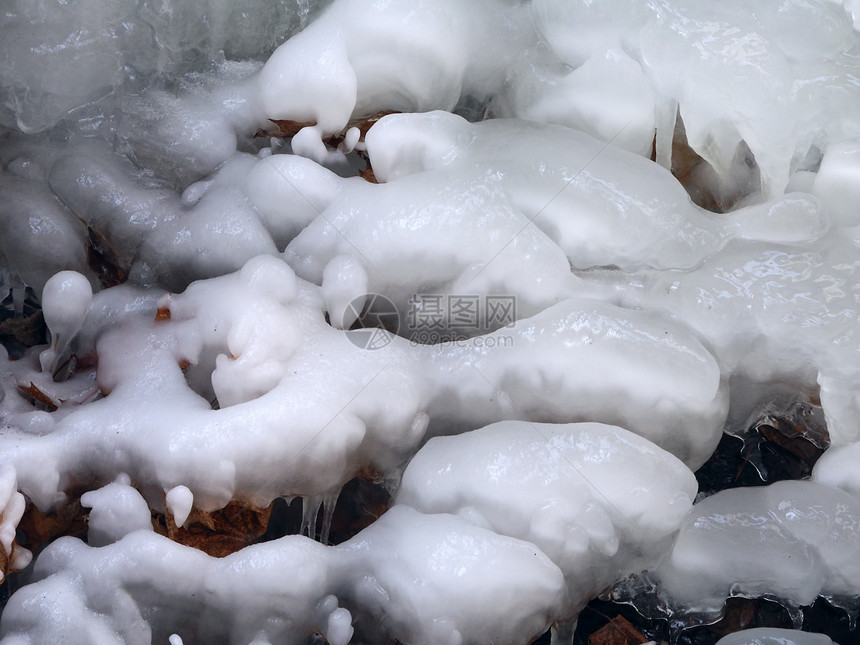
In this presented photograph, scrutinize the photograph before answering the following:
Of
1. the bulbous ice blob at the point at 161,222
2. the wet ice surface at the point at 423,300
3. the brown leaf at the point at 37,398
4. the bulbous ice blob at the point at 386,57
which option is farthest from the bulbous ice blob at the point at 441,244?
the brown leaf at the point at 37,398

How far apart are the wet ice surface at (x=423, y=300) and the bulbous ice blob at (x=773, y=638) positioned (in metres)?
0.01

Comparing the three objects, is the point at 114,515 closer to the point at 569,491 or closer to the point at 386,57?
the point at 569,491

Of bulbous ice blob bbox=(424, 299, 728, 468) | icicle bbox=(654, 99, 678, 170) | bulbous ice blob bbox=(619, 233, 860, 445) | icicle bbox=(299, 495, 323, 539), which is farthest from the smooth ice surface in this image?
icicle bbox=(654, 99, 678, 170)

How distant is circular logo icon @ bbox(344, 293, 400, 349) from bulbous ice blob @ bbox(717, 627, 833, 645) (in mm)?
732

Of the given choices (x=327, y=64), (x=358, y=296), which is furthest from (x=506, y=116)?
(x=358, y=296)

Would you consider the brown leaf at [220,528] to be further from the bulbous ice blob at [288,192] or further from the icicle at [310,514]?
the bulbous ice blob at [288,192]

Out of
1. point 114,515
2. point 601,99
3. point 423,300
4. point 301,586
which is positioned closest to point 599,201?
point 601,99

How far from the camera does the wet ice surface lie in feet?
4.30

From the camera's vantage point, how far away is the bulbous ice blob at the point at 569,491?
4.38 ft

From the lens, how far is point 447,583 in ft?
4.16

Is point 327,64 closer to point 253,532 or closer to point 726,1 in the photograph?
point 726,1

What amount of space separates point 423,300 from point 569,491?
1.44 feet

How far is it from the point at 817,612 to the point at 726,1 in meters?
1.07

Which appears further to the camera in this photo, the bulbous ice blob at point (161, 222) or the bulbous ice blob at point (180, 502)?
the bulbous ice blob at point (161, 222)
